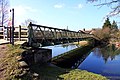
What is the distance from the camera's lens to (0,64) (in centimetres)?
1235

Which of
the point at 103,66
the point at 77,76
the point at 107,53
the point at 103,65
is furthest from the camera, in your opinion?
the point at 107,53

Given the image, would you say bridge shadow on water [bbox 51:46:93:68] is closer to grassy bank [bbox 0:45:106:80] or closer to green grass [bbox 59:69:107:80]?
green grass [bbox 59:69:107:80]

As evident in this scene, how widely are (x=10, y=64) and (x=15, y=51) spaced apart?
72.6 inches

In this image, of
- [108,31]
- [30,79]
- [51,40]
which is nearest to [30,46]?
[51,40]

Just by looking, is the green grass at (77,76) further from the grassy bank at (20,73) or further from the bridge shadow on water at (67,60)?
the bridge shadow on water at (67,60)

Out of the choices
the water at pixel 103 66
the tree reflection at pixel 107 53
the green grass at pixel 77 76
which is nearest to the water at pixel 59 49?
the tree reflection at pixel 107 53

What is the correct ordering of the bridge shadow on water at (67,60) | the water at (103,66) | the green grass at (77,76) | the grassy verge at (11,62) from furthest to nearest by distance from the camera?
the bridge shadow on water at (67,60) → the water at (103,66) → the green grass at (77,76) → the grassy verge at (11,62)

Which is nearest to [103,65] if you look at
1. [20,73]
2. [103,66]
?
[103,66]

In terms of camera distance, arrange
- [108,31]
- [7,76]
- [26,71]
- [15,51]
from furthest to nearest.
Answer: [108,31] → [15,51] → [26,71] → [7,76]

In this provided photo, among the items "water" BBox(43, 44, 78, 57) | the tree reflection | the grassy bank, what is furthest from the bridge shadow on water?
the grassy bank

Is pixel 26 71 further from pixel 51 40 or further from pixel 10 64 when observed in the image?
pixel 51 40

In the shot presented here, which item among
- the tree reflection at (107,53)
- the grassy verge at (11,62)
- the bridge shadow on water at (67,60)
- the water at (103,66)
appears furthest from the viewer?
the tree reflection at (107,53)

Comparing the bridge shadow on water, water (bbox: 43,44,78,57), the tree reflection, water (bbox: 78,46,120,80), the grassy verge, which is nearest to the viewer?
the grassy verge

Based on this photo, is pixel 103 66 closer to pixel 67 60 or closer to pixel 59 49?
pixel 67 60
